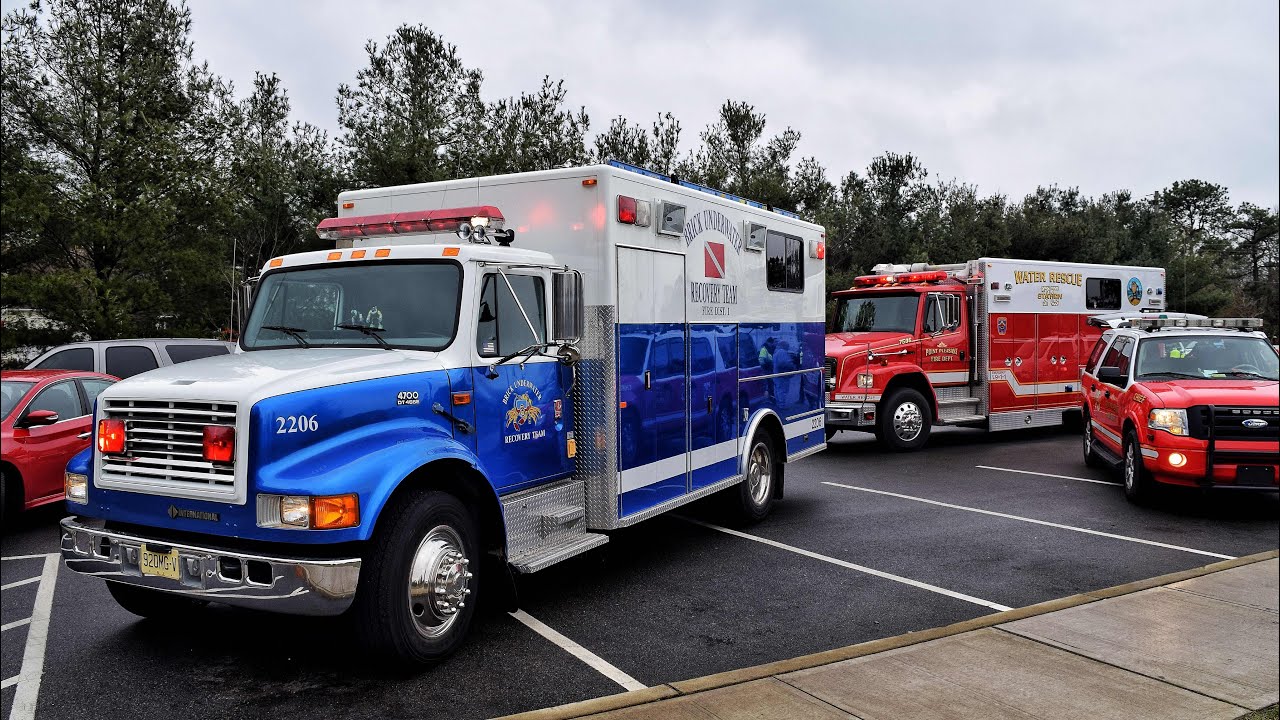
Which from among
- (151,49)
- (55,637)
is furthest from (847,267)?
(55,637)

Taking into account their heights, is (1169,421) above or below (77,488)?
below

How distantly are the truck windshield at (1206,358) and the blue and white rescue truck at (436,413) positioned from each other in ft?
16.6

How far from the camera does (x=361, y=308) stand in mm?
5820

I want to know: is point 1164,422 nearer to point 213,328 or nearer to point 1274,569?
point 1274,569

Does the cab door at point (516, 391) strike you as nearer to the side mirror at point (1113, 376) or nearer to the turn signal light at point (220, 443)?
the turn signal light at point (220, 443)

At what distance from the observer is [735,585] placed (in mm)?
6938

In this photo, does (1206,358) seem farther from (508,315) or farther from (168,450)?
(168,450)

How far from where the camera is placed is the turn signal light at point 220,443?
15.0 feet

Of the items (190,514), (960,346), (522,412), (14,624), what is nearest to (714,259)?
(522,412)

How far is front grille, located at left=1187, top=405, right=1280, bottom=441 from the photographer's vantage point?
28.8 ft

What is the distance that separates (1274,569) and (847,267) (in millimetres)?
29819

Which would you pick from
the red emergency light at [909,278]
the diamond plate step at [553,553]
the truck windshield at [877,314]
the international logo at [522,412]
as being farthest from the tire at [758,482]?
the red emergency light at [909,278]

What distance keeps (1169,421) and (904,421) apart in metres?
5.24

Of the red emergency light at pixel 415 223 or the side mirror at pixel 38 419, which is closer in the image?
the red emergency light at pixel 415 223
